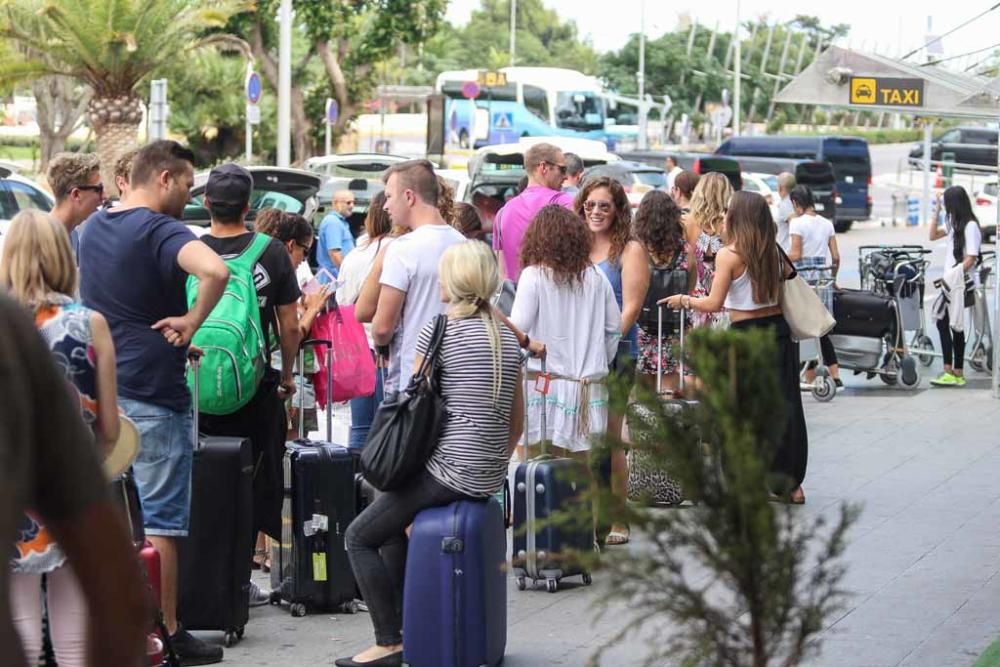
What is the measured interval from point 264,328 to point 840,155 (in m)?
37.9

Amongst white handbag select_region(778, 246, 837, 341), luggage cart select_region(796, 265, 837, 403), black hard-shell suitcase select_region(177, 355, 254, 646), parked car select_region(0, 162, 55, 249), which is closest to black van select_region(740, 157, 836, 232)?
parked car select_region(0, 162, 55, 249)

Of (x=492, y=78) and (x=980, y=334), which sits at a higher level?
(x=492, y=78)

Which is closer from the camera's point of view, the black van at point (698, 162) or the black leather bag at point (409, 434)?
the black leather bag at point (409, 434)

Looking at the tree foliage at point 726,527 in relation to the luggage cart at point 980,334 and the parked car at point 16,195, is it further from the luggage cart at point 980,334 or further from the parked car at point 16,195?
the parked car at point 16,195

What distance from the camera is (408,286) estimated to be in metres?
6.73

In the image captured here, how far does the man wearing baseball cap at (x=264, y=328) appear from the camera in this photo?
262 inches

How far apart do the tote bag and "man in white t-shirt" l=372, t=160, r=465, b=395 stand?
94 cm

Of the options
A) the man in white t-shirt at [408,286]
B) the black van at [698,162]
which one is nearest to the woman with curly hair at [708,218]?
the man in white t-shirt at [408,286]

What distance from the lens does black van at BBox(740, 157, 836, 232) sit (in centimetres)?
3934

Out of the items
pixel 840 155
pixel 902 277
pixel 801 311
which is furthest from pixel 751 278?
pixel 840 155

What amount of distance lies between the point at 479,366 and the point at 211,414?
1.41 meters

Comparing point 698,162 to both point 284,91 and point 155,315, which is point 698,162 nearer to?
point 284,91

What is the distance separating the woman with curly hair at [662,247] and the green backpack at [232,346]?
Result: 8.80ft

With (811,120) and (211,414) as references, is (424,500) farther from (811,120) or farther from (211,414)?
(811,120)
